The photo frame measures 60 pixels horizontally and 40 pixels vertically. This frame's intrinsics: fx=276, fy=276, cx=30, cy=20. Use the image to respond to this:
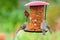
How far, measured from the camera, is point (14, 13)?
9586 mm

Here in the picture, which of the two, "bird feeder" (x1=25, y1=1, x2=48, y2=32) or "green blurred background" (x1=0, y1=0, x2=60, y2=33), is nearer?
"bird feeder" (x1=25, y1=1, x2=48, y2=32)

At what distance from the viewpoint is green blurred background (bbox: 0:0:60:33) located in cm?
756

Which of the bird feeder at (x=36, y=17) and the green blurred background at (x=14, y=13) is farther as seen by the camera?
the green blurred background at (x=14, y=13)

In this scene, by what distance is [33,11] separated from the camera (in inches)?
127

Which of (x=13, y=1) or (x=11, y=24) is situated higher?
(x=13, y=1)

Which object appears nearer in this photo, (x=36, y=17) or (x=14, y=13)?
(x=36, y=17)

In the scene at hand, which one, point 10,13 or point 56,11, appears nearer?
point 56,11

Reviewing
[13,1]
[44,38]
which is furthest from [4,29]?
[44,38]

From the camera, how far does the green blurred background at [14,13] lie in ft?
24.8

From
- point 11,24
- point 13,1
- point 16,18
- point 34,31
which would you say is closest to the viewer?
point 34,31

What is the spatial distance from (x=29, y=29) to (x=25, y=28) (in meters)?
0.05

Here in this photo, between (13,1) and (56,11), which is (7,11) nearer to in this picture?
(13,1)

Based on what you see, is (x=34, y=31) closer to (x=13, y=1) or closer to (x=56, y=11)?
(x=56, y=11)

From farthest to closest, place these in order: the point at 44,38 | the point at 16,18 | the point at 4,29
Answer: the point at 16,18, the point at 4,29, the point at 44,38
